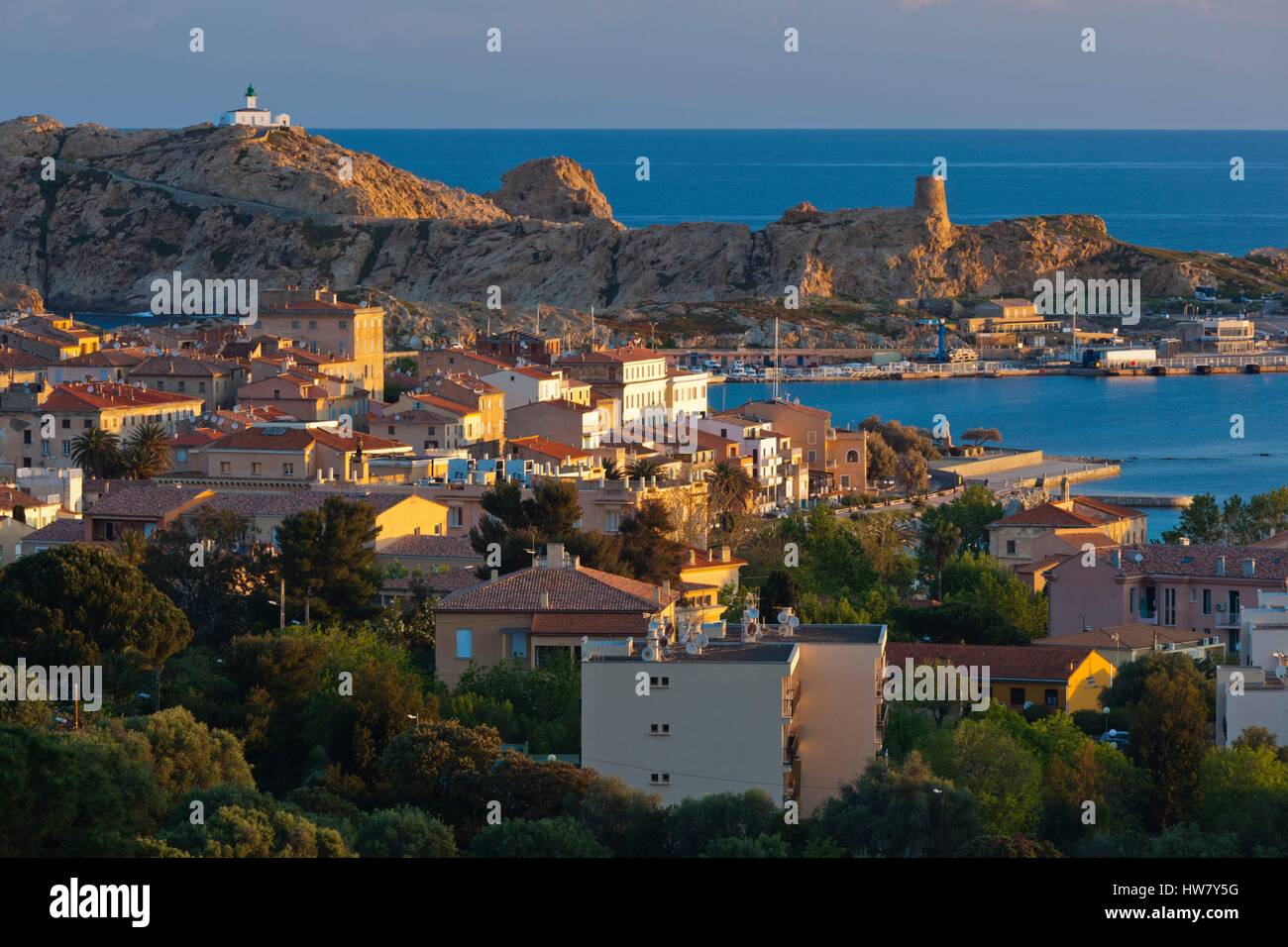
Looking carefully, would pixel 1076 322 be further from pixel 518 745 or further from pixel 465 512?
pixel 518 745

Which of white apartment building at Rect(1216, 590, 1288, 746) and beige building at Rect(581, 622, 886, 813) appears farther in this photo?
white apartment building at Rect(1216, 590, 1288, 746)

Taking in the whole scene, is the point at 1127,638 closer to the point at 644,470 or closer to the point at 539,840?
the point at 539,840

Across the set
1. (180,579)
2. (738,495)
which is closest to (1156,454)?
(738,495)

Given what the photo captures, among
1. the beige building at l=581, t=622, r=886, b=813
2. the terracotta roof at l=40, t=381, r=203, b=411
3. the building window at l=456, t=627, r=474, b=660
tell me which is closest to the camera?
the beige building at l=581, t=622, r=886, b=813

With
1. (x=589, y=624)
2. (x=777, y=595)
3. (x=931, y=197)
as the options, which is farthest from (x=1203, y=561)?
(x=931, y=197)

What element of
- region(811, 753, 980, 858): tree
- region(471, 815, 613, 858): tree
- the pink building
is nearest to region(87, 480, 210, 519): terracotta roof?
the pink building

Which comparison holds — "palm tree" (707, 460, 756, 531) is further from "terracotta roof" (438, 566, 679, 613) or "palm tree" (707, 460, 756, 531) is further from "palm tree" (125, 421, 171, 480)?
"terracotta roof" (438, 566, 679, 613)
